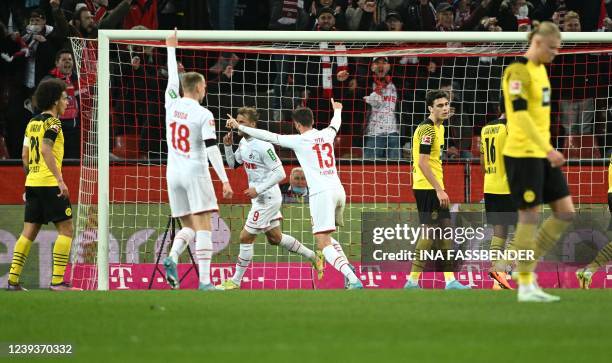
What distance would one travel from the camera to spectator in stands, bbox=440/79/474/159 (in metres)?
17.2

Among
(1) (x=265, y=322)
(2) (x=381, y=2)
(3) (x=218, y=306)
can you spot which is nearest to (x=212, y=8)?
(2) (x=381, y=2)

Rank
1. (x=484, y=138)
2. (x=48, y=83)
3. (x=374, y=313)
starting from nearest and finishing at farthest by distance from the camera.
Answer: (x=374, y=313), (x=48, y=83), (x=484, y=138)

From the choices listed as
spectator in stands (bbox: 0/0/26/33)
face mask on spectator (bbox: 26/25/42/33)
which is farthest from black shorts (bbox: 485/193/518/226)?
spectator in stands (bbox: 0/0/26/33)

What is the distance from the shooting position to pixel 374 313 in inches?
351

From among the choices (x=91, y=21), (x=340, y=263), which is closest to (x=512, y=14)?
(x=91, y=21)

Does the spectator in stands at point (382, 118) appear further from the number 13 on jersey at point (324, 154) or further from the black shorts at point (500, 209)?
the number 13 on jersey at point (324, 154)

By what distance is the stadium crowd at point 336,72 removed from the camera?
1712 cm

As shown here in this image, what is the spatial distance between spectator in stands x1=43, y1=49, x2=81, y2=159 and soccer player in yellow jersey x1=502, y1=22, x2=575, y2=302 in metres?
9.00

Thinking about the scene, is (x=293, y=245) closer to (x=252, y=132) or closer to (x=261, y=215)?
(x=261, y=215)

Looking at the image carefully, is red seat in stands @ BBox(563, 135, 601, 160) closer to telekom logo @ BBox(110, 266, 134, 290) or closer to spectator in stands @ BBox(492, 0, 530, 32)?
spectator in stands @ BBox(492, 0, 530, 32)

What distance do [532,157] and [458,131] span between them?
8269 mm

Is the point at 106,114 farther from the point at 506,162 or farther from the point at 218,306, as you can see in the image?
the point at 506,162

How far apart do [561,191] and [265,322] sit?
9.66 ft

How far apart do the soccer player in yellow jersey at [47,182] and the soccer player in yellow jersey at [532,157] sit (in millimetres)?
5773
